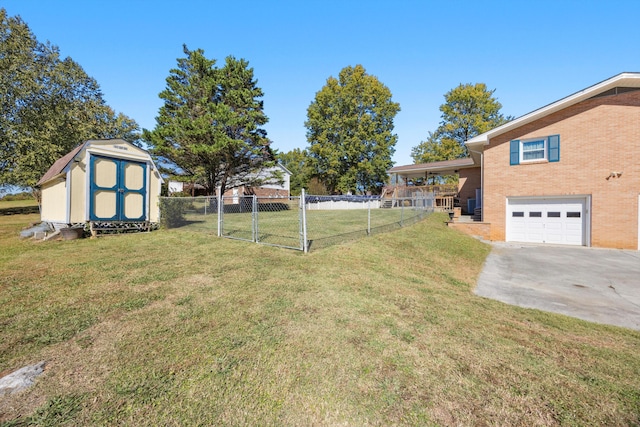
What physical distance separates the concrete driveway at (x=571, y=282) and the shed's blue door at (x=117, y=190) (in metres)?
11.9

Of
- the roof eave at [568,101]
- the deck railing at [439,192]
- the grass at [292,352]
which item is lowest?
the grass at [292,352]

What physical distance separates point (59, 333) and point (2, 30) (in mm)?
30493

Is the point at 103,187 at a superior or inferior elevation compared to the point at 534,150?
inferior

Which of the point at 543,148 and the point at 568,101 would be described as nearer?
the point at 568,101

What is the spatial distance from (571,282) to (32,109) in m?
33.5

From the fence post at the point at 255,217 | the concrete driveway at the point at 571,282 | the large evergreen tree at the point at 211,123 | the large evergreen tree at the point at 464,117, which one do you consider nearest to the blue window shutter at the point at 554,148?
the concrete driveway at the point at 571,282

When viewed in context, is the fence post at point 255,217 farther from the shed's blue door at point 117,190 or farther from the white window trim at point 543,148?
the white window trim at point 543,148

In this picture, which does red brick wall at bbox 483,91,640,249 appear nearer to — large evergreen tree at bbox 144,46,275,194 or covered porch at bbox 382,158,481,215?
covered porch at bbox 382,158,481,215

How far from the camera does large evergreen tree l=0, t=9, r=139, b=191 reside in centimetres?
1952

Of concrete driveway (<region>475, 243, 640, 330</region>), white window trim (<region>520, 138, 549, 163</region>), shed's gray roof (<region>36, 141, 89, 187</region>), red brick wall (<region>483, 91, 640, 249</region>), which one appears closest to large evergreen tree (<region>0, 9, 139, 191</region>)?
shed's gray roof (<region>36, 141, 89, 187</region>)

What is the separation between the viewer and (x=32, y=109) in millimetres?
20969

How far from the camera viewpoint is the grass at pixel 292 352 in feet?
6.64

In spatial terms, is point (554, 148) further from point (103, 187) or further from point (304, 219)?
point (103, 187)

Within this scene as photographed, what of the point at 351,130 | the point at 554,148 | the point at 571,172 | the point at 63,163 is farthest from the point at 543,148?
the point at 63,163
